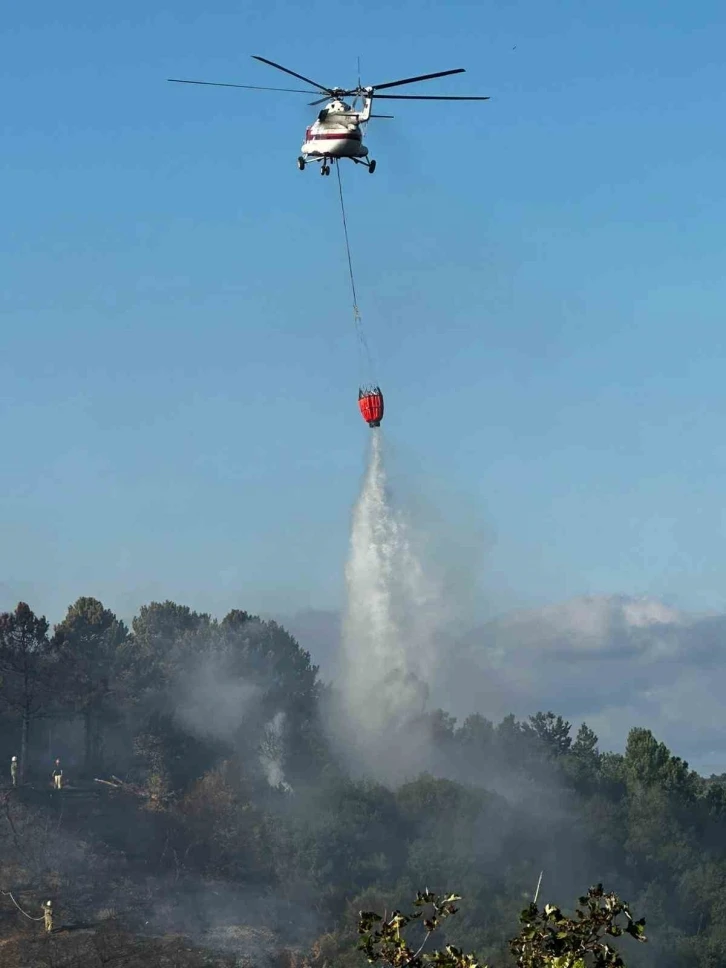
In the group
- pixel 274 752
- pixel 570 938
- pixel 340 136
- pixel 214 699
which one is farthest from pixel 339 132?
pixel 214 699

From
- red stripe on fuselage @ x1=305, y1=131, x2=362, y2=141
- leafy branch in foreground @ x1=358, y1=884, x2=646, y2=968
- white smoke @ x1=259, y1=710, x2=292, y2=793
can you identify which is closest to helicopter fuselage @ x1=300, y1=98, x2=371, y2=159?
red stripe on fuselage @ x1=305, y1=131, x2=362, y2=141

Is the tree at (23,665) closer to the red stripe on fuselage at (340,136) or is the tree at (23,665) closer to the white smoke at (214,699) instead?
the white smoke at (214,699)

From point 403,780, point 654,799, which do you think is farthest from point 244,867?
point 654,799

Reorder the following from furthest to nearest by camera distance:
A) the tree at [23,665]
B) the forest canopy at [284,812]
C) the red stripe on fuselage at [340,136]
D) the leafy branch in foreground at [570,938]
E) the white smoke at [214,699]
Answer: the white smoke at [214,699]
the tree at [23,665]
the forest canopy at [284,812]
the red stripe on fuselage at [340,136]
the leafy branch in foreground at [570,938]

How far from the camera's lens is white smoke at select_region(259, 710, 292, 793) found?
381ft

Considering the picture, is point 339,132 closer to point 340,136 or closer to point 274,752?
point 340,136

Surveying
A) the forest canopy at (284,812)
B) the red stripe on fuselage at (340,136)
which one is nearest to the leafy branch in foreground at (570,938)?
the red stripe on fuselage at (340,136)

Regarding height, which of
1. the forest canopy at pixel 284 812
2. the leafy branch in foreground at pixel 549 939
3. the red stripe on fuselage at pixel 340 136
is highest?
the red stripe on fuselage at pixel 340 136

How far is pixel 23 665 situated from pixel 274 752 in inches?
971

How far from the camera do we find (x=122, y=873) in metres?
91.1

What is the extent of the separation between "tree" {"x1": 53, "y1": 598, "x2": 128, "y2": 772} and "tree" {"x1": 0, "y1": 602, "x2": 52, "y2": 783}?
280cm

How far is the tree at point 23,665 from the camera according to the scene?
363 ft

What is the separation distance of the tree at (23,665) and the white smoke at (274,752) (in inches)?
829

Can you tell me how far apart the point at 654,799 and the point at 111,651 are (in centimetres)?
5660
